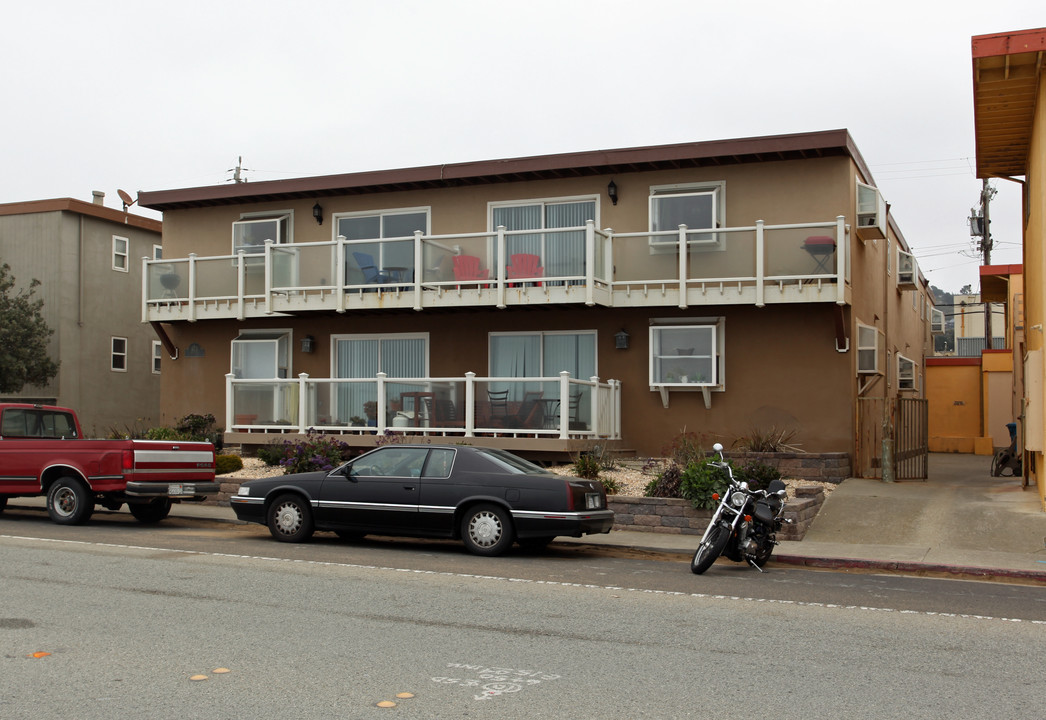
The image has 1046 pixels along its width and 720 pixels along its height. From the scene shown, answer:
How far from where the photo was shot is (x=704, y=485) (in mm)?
14484

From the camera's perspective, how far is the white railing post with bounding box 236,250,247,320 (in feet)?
70.2

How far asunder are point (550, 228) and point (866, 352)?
6.38 meters

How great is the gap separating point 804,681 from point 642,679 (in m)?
1.01

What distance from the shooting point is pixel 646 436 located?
64.1 ft

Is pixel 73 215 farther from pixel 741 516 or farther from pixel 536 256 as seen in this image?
pixel 741 516

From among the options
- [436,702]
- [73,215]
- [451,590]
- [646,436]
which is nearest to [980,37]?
[646,436]

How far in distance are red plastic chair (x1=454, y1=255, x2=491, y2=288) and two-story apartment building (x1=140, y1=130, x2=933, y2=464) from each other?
4 cm

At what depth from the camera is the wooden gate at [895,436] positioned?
1869cm

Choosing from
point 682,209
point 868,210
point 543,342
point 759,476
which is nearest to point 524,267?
point 543,342

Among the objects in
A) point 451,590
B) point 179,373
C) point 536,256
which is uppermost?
point 536,256

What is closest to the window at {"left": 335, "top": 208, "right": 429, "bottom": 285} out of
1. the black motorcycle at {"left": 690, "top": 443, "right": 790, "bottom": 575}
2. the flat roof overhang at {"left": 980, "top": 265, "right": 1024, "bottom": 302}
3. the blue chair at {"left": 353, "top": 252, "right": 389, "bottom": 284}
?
the blue chair at {"left": 353, "top": 252, "right": 389, "bottom": 284}

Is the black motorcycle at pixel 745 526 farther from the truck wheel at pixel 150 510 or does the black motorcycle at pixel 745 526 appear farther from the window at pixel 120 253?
the window at pixel 120 253

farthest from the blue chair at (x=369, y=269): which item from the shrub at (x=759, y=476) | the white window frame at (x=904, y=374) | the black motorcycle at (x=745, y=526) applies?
the white window frame at (x=904, y=374)

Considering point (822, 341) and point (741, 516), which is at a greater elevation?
point (822, 341)
